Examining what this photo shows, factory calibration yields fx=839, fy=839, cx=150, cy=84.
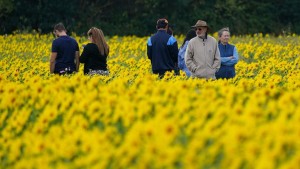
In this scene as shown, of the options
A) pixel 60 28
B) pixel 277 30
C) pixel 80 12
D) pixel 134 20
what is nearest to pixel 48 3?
pixel 80 12

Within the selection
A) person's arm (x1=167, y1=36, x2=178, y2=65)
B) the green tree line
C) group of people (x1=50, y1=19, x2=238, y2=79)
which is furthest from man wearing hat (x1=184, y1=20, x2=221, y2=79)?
the green tree line

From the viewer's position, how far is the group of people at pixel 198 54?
11.1m

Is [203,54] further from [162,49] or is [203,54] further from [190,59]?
[162,49]

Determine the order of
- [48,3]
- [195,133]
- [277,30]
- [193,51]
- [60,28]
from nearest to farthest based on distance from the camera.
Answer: [195,133]
[193,51]
[60,28]
[48,3]
[277,30]

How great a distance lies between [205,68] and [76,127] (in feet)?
16.1

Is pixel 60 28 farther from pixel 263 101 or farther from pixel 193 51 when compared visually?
pixel 263 101

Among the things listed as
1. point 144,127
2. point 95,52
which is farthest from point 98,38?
point 144,127

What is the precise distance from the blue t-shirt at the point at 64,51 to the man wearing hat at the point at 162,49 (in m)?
1.22

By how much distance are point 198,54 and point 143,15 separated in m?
33.2

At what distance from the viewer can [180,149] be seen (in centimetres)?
516

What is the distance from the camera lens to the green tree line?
39719 millimetres

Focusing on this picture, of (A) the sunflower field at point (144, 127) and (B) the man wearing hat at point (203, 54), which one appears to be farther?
(B) the man wearing hat at point (203, 54)

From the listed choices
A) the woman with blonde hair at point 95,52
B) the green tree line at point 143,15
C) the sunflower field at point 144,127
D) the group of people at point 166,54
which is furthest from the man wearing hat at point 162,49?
the green tree line at point 143,15

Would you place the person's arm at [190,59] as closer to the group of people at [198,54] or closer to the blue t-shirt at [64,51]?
the group of people at [198,54]
